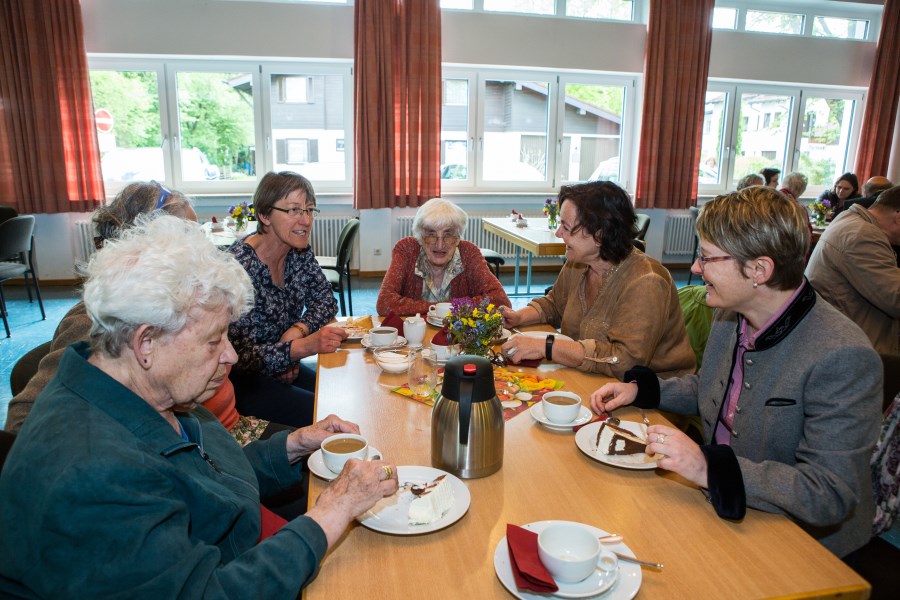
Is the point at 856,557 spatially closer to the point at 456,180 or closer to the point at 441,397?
the point at 441,397

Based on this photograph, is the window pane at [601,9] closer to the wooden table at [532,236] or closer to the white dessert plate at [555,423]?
the wooden table at [532,236]

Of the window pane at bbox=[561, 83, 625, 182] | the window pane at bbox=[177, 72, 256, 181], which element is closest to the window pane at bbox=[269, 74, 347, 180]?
the window pane at bbox=[177, 72, 256, 181]

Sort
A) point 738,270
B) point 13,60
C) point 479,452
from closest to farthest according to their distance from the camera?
point 479,452 < point 738,270 < point 13,60

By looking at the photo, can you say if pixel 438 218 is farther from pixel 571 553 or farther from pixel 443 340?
pixel 571 553

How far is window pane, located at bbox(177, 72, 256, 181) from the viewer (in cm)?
627

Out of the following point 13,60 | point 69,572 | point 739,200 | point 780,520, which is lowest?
point 780,520

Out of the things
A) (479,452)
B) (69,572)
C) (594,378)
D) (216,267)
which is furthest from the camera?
(594,378)

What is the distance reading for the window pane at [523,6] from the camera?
6434mm

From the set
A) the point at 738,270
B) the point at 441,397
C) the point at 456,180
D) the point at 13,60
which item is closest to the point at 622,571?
the point at 441,397

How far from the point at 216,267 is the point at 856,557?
1.56 metres

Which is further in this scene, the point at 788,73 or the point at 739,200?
the point at 788,73

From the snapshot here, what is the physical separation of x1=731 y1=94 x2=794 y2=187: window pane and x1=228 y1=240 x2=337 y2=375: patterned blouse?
6672 millimetres

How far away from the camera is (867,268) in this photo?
2.78 metres

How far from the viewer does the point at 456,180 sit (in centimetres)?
698
